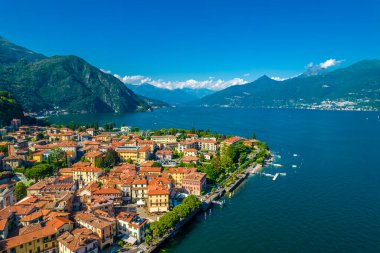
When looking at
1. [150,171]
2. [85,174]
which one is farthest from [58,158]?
[150,171]

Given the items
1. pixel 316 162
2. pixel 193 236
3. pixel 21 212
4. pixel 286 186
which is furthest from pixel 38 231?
pixel 316 162

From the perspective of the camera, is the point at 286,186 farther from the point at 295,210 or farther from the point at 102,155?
the point at 102,155

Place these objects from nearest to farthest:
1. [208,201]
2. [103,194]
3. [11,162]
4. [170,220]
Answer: [170,220], [103,194], [208,201], [11,162]

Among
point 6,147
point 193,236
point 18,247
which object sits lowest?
point 193,236

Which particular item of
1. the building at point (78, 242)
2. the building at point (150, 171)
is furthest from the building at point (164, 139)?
the building at point (78, 242)

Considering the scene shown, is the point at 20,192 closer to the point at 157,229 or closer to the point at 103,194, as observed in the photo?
the point at 103,194

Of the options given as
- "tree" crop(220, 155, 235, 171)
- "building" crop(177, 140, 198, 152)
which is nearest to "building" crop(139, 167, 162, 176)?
"tree" crop(220, 155, 235, 171)

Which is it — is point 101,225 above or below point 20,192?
below
